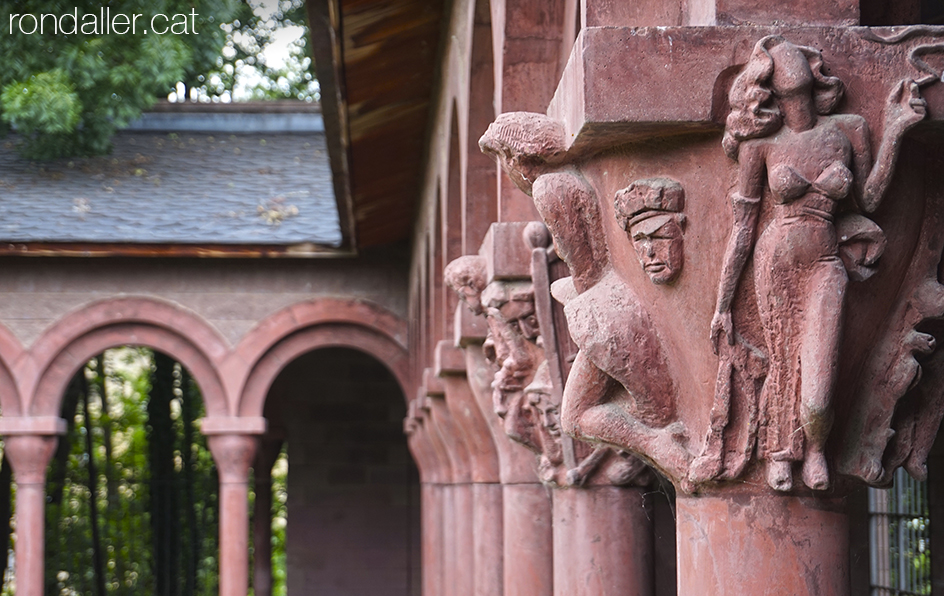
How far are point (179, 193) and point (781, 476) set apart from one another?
11.2 meters


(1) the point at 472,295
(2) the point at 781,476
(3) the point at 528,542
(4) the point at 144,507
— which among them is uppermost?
(1) the point at 472,295

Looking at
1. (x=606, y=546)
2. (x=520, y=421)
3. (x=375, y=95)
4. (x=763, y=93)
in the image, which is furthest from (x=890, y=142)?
(x=375, y=95)

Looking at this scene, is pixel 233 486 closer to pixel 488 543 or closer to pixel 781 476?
pixel 488 543

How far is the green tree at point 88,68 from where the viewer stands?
43.4 feet

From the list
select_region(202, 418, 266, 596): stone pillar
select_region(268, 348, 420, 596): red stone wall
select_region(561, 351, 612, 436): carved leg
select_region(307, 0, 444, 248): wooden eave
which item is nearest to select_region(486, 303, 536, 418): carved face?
select_region(561, 351, 612, 436): carved leg

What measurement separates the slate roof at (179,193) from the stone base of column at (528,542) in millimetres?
6811

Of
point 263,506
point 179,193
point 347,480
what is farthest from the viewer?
point 347,480

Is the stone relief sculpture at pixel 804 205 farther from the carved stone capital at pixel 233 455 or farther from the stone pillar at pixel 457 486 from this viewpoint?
the carved stone capital at pixel 233 455

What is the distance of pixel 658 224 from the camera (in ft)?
5.84

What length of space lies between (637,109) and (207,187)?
11307 millimetres

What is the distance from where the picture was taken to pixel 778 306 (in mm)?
1681

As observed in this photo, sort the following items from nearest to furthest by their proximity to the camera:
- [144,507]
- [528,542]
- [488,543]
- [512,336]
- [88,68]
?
[512,336] → [528,542] → [488,543] → [88,68] → [144,507]

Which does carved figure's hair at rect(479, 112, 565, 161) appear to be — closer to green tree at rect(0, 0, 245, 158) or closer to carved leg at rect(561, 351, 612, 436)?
carved leg at rect(561, 351, 612, 436)

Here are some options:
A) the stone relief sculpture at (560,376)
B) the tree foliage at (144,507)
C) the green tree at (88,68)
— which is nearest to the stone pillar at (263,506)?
the tree foliage at (144,507)
